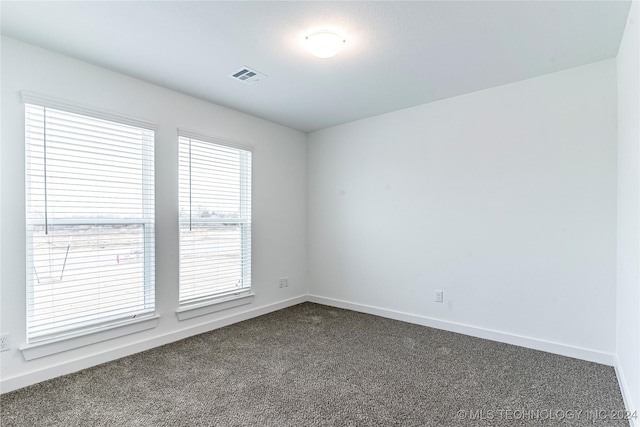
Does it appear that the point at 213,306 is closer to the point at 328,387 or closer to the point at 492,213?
the point at 328,387

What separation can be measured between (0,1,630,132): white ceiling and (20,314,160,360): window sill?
2.26 m

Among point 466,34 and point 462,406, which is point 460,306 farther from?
point 466,34

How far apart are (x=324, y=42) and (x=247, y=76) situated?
3.22 feet

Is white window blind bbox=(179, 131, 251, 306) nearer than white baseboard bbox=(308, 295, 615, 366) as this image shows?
No

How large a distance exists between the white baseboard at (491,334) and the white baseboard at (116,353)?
1.34 metres

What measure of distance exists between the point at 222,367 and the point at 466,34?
10.4ft

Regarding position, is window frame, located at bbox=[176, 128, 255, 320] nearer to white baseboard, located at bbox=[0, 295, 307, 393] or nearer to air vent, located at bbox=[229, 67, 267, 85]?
white baseboard, located at bbox=[0, 295, 307, 393]

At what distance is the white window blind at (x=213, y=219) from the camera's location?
11.1ft

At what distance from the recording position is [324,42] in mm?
2264

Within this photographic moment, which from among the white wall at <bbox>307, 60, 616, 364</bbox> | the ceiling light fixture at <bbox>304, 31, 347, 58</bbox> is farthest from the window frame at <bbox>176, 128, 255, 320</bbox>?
the ceiling light fixture at <bbox>304, 31, 347, 58</bbox>

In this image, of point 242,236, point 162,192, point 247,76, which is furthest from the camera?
point 242,236

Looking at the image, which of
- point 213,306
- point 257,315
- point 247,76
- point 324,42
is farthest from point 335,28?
point 257,315

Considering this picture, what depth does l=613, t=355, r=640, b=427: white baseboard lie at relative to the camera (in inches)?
70.6

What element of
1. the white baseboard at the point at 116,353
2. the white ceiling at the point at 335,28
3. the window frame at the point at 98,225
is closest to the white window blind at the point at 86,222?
the window frame at the point at 98,225
